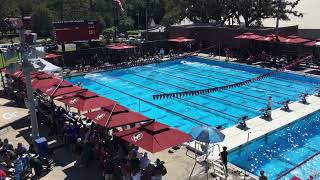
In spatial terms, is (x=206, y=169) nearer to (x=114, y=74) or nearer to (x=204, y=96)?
(x=204, y=96)

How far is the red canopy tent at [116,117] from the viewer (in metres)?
11.8

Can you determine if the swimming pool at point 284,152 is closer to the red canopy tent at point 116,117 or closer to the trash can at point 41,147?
the red canopy tent at point 116,117

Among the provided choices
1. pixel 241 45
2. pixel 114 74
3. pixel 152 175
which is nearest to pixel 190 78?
pixel 114 74

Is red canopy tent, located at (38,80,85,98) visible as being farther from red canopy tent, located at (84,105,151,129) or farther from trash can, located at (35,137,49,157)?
red canopy tent, located at (84,105,151,129)

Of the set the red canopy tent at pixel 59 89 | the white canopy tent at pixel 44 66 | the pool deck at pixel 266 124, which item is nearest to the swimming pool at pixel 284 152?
the pool deck at pixel 266 124

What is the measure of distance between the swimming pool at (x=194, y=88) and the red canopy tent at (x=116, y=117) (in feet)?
19.7

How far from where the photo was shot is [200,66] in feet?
105

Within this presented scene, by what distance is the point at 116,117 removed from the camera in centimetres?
1215

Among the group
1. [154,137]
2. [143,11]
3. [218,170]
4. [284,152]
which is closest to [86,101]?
[154,137]

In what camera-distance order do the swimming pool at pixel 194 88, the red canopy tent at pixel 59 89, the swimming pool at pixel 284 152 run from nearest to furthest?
the swimming pool at pixel 284 152 < the red canopy tent at pixel 59 89 < the swimming pool at pixel 194 88

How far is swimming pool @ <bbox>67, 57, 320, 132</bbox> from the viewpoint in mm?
19828

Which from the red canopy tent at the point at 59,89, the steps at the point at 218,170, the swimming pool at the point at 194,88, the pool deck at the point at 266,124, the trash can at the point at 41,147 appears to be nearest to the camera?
the steps at the point at 218,170

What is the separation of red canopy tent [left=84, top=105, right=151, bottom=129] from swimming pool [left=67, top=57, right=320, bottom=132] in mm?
5999

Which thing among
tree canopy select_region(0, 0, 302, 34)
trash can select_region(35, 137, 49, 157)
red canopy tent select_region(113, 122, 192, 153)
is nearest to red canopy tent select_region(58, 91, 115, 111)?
trash can select_region(35, 137, 49, 157)
